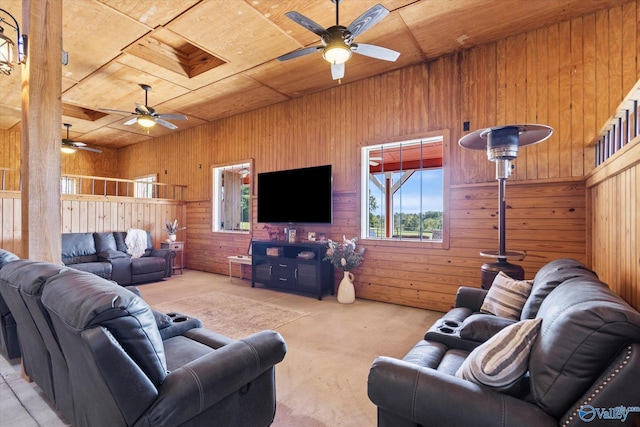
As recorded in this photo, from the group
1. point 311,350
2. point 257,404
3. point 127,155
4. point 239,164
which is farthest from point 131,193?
point 257,404

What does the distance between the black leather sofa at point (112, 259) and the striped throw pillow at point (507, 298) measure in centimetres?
554

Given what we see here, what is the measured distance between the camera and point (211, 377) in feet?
4.11

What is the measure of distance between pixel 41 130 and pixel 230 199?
15.0ft

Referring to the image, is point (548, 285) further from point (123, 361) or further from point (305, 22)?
point (305, 22)

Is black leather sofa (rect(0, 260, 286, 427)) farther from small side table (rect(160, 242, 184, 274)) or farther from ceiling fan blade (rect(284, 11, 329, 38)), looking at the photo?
small side table (rect(160, 242, 184, 274))

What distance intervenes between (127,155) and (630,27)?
10.5m

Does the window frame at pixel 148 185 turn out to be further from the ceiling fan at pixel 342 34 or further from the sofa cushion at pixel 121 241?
the ceiling fan at pixel 342 34

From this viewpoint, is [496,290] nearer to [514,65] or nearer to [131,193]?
[514,65]

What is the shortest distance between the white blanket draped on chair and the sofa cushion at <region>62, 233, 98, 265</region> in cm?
55

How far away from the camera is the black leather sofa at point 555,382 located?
930mm

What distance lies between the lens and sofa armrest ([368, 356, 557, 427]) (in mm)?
1073

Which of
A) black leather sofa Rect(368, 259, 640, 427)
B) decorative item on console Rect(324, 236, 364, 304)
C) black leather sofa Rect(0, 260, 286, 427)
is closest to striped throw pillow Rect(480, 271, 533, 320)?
black leather sofa Rect(368, 259, 640, 427)

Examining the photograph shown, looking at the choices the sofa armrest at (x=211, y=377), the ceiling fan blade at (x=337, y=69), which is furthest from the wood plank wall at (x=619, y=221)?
the ceiling fan blade at (x=337, y=69)

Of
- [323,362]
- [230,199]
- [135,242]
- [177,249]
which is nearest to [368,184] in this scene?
[323,362]
